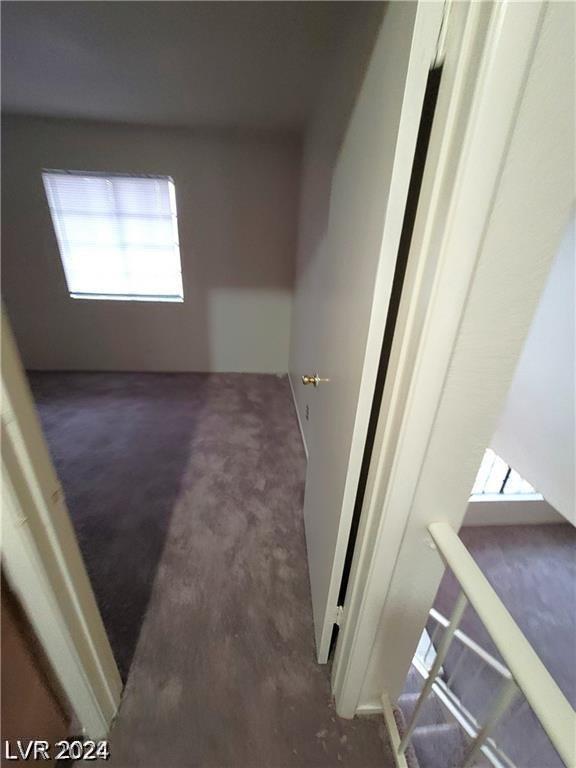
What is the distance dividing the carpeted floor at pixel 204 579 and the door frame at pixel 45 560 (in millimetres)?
256

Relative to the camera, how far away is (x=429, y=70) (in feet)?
1.73

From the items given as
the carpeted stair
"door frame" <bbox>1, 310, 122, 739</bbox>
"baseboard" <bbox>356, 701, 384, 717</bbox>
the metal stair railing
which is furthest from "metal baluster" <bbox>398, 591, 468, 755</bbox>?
"door frame" <bbox>1, 310, 122, 739</bbox>

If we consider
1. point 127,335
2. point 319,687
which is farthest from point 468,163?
point 127,335

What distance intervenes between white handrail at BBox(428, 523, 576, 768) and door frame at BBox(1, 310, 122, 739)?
830mm

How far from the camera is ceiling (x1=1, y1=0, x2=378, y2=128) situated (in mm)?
1294

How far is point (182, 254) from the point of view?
2.96 metres

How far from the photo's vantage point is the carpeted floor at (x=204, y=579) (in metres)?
1.05

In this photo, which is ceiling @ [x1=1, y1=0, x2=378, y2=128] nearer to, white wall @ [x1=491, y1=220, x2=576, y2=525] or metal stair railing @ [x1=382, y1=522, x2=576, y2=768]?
metal stair railing @ [x1=382, y1=522, x2=576, y2=768]

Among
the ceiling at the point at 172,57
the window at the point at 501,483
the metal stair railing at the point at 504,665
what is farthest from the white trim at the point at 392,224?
the window at the point at 501,483

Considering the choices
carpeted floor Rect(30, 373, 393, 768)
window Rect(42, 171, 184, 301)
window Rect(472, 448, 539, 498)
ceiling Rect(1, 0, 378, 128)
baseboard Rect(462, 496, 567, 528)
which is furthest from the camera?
window Rect(472, 448, 539, 498)

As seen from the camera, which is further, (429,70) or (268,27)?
(268,27)

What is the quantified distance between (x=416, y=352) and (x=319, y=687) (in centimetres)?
126

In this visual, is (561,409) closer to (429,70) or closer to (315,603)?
(315,603)

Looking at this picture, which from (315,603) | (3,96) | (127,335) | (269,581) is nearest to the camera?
(315,603)
